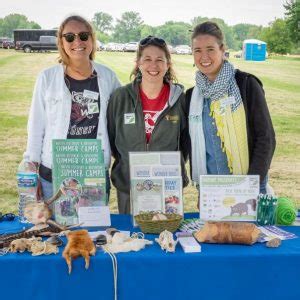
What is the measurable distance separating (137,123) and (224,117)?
19.2 inches

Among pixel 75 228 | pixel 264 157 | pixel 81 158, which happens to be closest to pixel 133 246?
pixel 75 228

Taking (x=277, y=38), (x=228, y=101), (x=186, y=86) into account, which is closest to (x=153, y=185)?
(x=228, y=101)

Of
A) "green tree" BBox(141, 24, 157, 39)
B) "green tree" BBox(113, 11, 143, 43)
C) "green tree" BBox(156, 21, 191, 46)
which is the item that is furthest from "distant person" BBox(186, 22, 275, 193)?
"green tree" BBox(113, 11, 143, 43)

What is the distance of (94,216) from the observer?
212cm

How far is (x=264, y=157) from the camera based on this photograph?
2.38 meters

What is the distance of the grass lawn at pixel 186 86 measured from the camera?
17.7 feet

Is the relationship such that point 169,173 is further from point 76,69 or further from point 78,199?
point 76,69

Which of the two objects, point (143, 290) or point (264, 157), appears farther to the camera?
point (264, 157)

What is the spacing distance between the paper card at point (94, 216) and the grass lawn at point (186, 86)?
45.5 inches

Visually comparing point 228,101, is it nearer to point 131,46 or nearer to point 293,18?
point 131,46

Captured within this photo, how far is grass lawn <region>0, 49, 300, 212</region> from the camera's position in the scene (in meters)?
5.39

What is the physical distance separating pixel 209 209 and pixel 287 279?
1.57ft

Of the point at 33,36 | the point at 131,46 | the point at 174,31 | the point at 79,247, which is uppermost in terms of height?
the point at 33,36

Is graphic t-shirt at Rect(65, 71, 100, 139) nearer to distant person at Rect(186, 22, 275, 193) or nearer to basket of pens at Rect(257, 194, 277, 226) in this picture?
distant person at Rect(186, 22, 275, 193)
